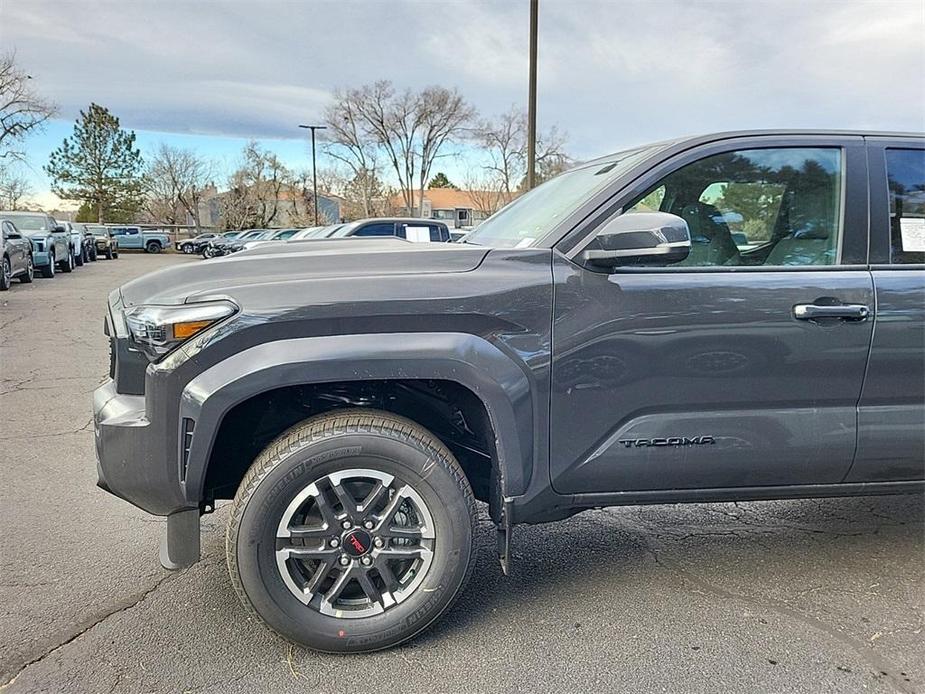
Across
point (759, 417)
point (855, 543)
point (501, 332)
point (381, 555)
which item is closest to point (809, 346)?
point (759, 417)

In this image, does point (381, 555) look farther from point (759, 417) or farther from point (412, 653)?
point (759, 417)

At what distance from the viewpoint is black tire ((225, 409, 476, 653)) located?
7.71ft

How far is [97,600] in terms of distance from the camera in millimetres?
2801

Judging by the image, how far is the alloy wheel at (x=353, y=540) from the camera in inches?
94.5

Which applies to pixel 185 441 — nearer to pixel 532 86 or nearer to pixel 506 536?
pixel 506 536

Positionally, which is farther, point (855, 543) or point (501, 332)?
point (855, 543)

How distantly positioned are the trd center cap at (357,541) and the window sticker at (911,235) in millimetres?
2422

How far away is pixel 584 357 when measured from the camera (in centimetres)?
248

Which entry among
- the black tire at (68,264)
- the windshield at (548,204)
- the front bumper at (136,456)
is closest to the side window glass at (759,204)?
the windshield at (548,204)

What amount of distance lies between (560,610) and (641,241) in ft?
5.04

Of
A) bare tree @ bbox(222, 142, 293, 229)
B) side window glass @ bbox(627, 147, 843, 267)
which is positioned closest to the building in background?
bare tree @ bbox(222, 142, 293, 229)

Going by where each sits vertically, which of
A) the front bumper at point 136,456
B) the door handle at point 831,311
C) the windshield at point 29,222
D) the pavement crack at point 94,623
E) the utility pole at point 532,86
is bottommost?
the pavement crack at point 94,623

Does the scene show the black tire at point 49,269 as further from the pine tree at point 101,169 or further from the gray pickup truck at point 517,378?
the pine tree at point 101,169

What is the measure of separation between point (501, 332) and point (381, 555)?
0.91 m
